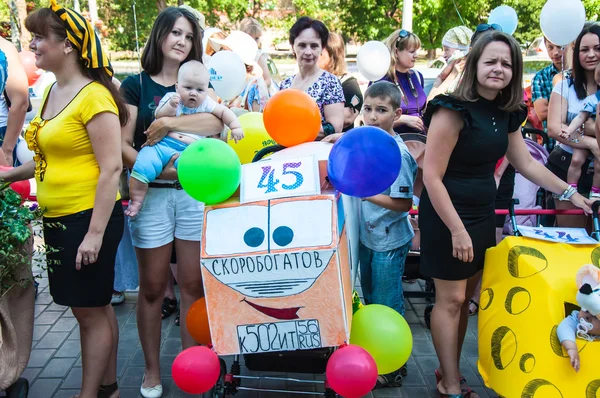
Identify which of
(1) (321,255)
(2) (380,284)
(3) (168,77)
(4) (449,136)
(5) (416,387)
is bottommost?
(5) (416,387)

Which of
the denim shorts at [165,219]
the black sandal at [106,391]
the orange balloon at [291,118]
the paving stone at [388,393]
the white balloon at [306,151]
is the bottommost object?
the paving stone at [388,393]

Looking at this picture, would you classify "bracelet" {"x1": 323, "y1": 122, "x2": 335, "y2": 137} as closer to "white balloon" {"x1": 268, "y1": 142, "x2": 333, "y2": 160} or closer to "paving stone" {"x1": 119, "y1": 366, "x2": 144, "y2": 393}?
"white balloon" {"x1": 268, "y1": 142, "x2": 333, "y2": 160}

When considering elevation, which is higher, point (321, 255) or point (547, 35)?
point (547, 35)

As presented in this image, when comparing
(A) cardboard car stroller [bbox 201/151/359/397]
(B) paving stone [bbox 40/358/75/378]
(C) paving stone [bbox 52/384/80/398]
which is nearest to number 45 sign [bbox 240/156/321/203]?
(A) cardboard car stroller [bbox 201/151/359/397]

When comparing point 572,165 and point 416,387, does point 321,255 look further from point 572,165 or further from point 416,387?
point 572,165

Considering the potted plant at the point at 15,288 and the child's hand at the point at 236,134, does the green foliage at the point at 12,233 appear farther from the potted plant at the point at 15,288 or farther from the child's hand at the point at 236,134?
the child's hand at the point at 236,134

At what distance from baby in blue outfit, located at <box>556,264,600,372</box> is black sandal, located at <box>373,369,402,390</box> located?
1176 mm

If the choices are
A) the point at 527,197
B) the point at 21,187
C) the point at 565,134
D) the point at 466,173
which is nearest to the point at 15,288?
the point at 21,187

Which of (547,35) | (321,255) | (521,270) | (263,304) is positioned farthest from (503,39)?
(547,35)

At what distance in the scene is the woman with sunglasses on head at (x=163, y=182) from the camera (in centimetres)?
313

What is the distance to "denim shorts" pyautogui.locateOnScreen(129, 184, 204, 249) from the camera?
313cm

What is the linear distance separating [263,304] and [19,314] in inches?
57.4

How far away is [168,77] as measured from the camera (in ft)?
10.7

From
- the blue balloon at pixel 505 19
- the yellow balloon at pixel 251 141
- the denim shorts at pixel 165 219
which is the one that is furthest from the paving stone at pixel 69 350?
the blue balloon at pixel 505 19
